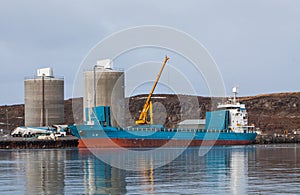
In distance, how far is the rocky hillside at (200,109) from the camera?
125312mm

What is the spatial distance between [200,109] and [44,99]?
71.8m

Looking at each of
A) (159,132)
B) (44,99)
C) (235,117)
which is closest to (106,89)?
(159,132)

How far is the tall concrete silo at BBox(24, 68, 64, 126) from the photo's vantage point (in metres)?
78.7

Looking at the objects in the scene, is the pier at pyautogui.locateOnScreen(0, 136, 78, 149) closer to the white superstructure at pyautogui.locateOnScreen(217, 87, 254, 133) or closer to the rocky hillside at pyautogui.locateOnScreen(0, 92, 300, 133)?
the white superstructure at pyautogui.locateOnScreen(217, 87, 254, 133)

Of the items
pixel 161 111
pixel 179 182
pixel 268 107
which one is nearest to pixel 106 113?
pixel 179 182

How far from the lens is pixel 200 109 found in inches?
5768

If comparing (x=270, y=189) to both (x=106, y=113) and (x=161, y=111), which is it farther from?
(x=161, y=111)

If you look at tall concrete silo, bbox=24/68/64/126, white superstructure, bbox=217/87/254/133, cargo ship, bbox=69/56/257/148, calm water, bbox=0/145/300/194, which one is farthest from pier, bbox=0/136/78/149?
calm water, bbox=0/145/300/194

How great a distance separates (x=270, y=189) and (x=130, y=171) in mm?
9357

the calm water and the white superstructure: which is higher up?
the white superstructure

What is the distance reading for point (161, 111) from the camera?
139 metres

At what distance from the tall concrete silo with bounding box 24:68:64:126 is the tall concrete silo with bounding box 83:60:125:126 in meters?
6.27

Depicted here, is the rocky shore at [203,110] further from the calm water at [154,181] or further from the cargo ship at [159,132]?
the calm water at [154,181]

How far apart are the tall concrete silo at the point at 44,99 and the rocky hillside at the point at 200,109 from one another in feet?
131
